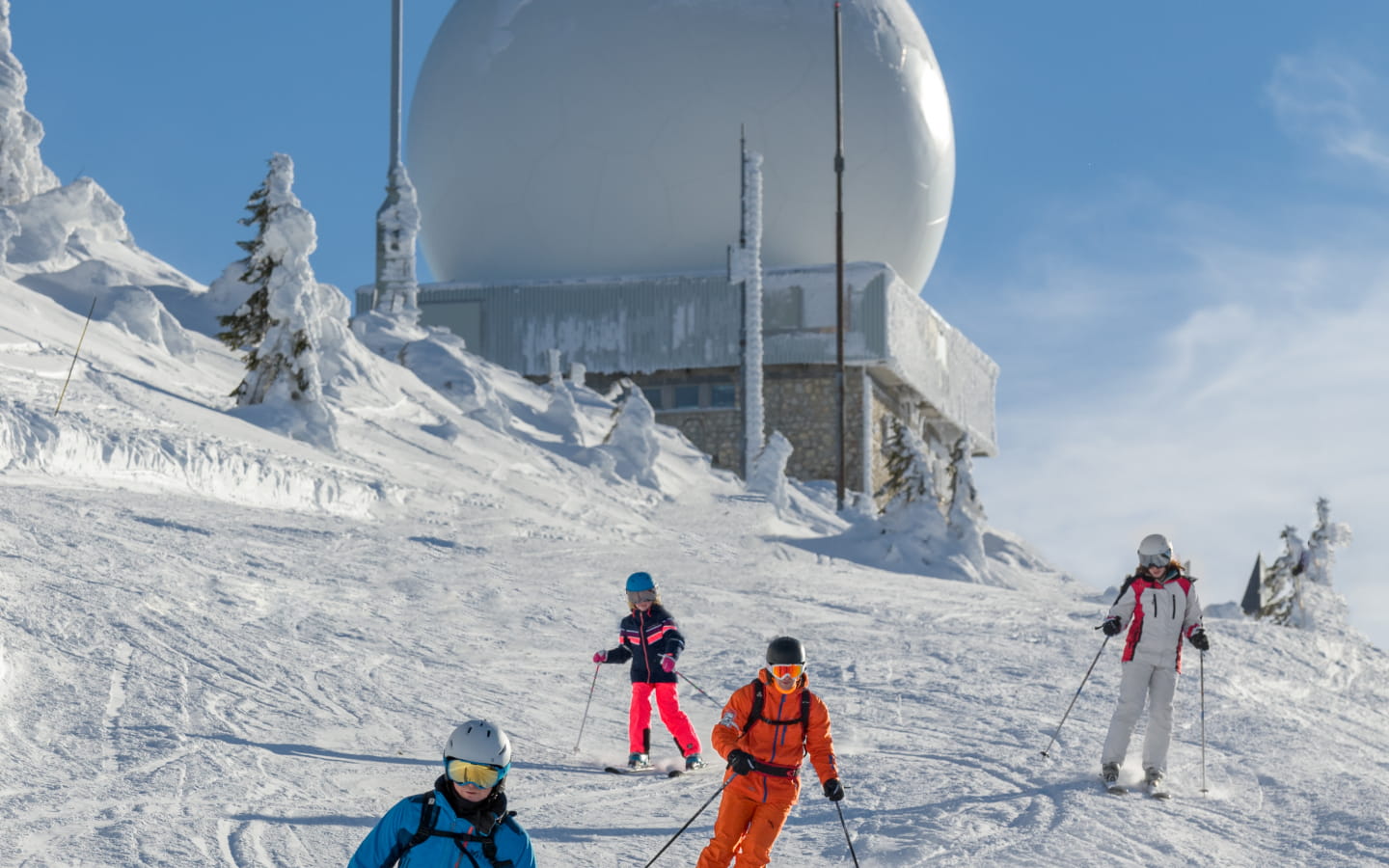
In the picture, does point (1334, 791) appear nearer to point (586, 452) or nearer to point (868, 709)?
point (868, 709)

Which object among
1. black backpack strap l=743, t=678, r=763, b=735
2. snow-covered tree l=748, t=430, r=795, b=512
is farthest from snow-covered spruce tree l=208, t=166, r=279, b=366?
black backpack strap l=743, t=678, r=763, b=735

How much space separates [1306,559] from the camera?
30.3 meters

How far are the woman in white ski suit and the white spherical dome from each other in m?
28.9

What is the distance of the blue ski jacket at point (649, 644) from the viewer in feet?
27.5

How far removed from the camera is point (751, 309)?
3228 cm

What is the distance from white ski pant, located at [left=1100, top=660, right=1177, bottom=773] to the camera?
8.38m

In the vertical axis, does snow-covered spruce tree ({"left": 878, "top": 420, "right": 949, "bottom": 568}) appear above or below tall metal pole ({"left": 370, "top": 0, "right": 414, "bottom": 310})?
below

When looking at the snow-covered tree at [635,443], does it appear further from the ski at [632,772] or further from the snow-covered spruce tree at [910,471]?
the ski at [632,772]

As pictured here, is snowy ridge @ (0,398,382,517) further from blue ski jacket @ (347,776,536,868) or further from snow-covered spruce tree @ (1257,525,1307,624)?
snow-covered spruce tree @ (1257,525,1307,624)

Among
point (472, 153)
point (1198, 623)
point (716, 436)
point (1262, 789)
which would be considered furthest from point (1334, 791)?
point (472, 153)

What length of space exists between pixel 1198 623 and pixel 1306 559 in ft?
77.9

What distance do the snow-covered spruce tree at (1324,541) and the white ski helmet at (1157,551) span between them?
24.4m

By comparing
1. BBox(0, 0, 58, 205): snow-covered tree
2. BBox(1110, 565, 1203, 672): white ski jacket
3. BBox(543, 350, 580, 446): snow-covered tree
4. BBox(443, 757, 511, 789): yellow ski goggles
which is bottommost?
BBox(443, 757, 511, 789): yellow ski goggles

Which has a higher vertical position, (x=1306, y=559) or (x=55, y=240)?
(x=55, y=240)
